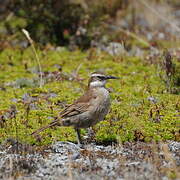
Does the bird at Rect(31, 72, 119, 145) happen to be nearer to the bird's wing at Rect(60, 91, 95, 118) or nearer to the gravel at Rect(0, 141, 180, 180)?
the bird's wing at Rect(60, 91, 95, 118)

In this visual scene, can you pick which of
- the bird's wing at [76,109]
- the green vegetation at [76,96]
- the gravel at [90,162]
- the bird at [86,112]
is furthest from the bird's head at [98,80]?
the gravel at [90,162]

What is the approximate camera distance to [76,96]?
36.1 feet

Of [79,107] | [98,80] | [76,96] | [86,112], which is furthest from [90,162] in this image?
[76,96]

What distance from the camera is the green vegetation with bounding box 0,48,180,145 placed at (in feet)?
28.4

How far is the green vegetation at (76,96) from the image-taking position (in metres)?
8.65

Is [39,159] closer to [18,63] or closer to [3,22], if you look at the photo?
[18,63]

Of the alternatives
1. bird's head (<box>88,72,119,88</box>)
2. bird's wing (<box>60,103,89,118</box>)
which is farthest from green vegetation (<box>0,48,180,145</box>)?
bird's head (<box>88,72,119,88</box>)

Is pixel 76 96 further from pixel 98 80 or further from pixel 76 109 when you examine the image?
pixel 76 109

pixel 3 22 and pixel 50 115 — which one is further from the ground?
pixel 3 22

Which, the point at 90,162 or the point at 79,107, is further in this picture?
the point at 79,107

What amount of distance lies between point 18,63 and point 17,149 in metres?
6.89

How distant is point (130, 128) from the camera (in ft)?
29.0

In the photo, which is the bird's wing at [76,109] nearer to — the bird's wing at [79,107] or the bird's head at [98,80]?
the bird's wing at [79,107]

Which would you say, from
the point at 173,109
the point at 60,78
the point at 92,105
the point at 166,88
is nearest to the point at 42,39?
the point at 60,78
